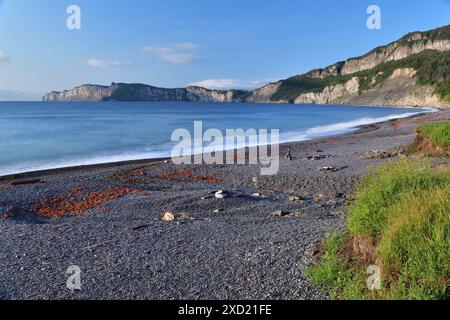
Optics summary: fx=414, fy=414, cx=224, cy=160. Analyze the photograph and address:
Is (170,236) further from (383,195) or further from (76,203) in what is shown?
(76,203)

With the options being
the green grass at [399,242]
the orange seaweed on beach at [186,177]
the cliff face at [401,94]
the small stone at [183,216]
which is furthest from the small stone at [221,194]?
the cliff face at [401,94]

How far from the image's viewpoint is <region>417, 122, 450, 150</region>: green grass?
63.0 ft

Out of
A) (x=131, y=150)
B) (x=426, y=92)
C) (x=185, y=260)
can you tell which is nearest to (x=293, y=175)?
(x=185, y=260)

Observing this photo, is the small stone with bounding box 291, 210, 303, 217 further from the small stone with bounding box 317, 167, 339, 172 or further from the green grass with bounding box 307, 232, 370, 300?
the small stone with bounding box 317, 167, 339, 172

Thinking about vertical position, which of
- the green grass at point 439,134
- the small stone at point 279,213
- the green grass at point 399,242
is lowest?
the small stone at point 279,213

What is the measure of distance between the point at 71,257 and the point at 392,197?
6.07m

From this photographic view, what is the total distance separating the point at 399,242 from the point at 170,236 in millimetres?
5282

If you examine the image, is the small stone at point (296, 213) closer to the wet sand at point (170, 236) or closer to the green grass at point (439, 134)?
the wet sand at point (170, 236)

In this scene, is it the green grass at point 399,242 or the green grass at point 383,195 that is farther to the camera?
the green grass at point 383,195

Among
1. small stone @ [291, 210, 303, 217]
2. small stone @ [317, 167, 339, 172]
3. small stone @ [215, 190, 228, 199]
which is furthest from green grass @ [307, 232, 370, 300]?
small stone @ [317, 167, 339, 172]

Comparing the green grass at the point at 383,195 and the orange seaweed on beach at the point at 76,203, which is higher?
the green grass at the point at 383,195

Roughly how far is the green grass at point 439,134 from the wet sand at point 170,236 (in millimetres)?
4785

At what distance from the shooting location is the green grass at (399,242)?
16.4ft

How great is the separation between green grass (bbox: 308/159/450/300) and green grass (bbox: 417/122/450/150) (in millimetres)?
13288
